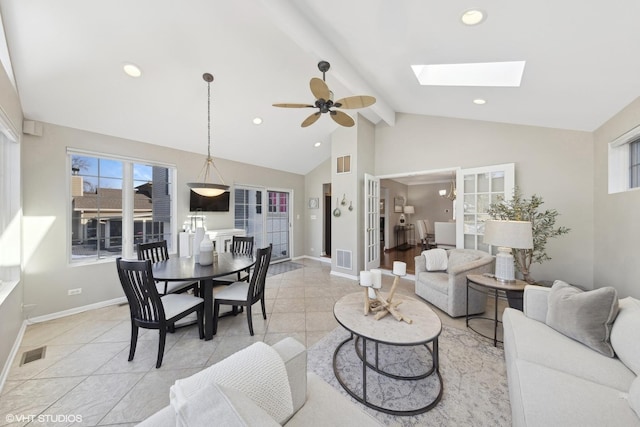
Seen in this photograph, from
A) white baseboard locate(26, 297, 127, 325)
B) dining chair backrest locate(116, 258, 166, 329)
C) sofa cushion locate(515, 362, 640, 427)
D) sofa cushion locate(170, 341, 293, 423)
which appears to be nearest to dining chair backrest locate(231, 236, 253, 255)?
dining chair backrest locate(116, 258, 166, 329)

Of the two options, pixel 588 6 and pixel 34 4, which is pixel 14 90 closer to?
pixel 34 4

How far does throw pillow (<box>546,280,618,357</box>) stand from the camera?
150 centimetres

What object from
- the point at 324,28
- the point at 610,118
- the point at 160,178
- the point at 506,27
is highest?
the point at 324,28

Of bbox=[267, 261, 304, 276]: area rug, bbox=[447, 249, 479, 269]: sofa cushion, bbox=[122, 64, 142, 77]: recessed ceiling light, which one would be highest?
bbox=[122, 64, 142, 77]: recessed ceiling light

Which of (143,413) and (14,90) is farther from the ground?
(14,90)

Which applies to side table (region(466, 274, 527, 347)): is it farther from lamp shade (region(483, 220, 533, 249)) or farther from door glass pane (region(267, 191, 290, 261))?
door glass pane (region(267, 191, 290, 261))

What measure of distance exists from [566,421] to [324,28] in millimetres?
3319

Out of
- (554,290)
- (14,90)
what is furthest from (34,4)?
(554,290)

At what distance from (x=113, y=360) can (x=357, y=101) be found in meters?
3.43

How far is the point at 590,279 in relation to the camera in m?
3.07

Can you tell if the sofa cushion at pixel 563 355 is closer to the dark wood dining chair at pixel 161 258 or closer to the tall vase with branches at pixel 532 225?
the tall vase with branches at pixel 532 225

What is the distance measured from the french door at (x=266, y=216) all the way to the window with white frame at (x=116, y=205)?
1.50 m

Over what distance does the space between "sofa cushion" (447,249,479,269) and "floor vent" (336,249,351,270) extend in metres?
1.88

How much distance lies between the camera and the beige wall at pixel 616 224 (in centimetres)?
216
